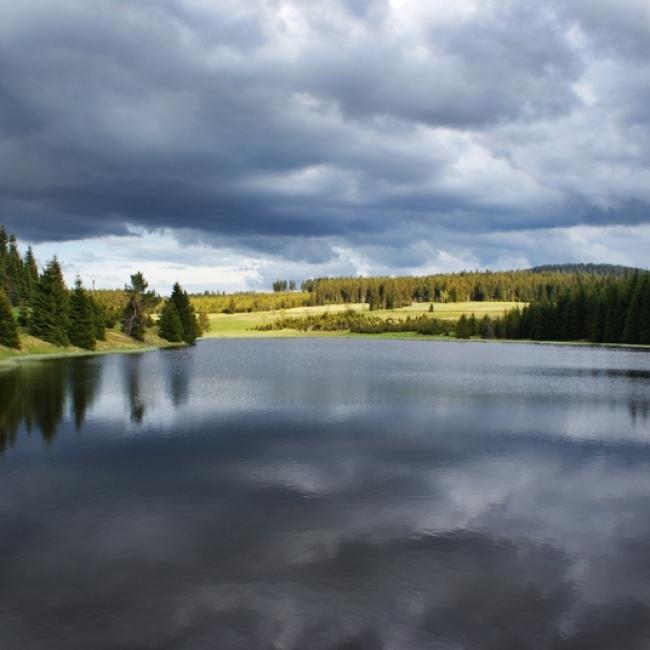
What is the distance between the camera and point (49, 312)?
297 feet

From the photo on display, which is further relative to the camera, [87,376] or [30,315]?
[30,315]

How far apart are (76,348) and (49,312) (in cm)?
727

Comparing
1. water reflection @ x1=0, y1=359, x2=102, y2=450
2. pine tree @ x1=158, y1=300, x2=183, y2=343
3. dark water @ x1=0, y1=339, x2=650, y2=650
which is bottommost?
dark water @ x1=0, y1=339, x2=650, y2=650

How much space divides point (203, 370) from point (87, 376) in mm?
13472

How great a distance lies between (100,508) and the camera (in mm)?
19016

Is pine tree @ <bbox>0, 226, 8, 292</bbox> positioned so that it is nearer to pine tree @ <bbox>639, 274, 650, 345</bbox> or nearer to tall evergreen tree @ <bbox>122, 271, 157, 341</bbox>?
tall evergreen tree @ <bbox>122, 271, 157, 341</bbox>

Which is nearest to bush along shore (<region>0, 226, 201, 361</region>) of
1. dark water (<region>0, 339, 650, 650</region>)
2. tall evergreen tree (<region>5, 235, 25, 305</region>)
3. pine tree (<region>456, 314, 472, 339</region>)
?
tall evergreen tree (<region>5, 235, 25, 305</region>)

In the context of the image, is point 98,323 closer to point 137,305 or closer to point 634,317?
point 137,305

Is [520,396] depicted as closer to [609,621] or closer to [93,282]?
[609,621]

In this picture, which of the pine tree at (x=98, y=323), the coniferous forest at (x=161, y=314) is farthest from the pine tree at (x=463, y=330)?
the pine tree at (x=98, y=323)

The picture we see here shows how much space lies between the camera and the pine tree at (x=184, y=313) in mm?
137363

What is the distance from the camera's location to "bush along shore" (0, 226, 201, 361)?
8362cm

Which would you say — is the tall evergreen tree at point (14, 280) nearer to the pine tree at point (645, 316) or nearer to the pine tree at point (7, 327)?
the pine tree at point (7, 327)

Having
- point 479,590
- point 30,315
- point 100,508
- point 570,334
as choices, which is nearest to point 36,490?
point 100,508
